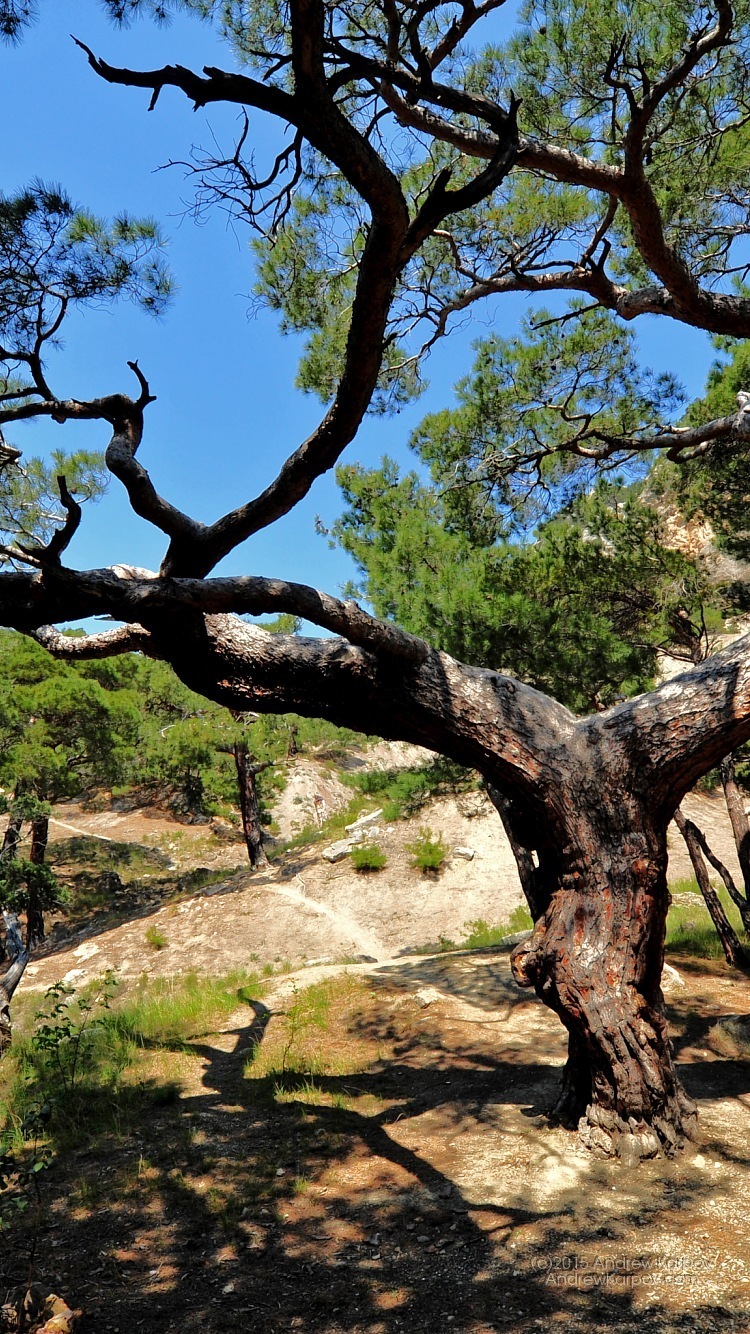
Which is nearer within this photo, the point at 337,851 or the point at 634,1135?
the point at 634,1135

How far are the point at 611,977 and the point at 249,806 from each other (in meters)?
14.6

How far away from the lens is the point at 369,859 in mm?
16219

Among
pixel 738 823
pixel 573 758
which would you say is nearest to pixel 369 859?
pixel 738 823

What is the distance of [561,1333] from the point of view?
8.88 ft

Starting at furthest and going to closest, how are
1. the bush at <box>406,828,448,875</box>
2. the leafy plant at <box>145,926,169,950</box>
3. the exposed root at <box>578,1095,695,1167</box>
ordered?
1. the bush at <box>406,828,448,875</box>
2. the leafy plant at <box>145,926,169,950</box>
3. the exposed root at <box>578,1095,695,1167</box>

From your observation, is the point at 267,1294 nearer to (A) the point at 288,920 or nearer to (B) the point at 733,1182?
(B) the point at 733,1182

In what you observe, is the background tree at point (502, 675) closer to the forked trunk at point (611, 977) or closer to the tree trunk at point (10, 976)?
the forked trunk at point (611, 977)

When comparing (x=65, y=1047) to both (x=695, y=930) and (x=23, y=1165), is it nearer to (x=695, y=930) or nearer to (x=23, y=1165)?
(x=23, y=1165)

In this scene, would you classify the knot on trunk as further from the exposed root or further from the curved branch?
the curved branch

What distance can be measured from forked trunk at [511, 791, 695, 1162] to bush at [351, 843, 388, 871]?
38.2 feet

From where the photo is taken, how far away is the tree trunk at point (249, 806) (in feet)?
58.9

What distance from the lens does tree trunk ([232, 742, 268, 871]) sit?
1794cm

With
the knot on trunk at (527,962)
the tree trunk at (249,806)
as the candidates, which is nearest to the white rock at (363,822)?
the tree trunk at (249,806)

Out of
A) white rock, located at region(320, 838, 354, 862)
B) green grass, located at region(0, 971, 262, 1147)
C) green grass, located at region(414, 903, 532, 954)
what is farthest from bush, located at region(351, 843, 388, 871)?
green grass, located at region(0, 971, 262, 1147)
